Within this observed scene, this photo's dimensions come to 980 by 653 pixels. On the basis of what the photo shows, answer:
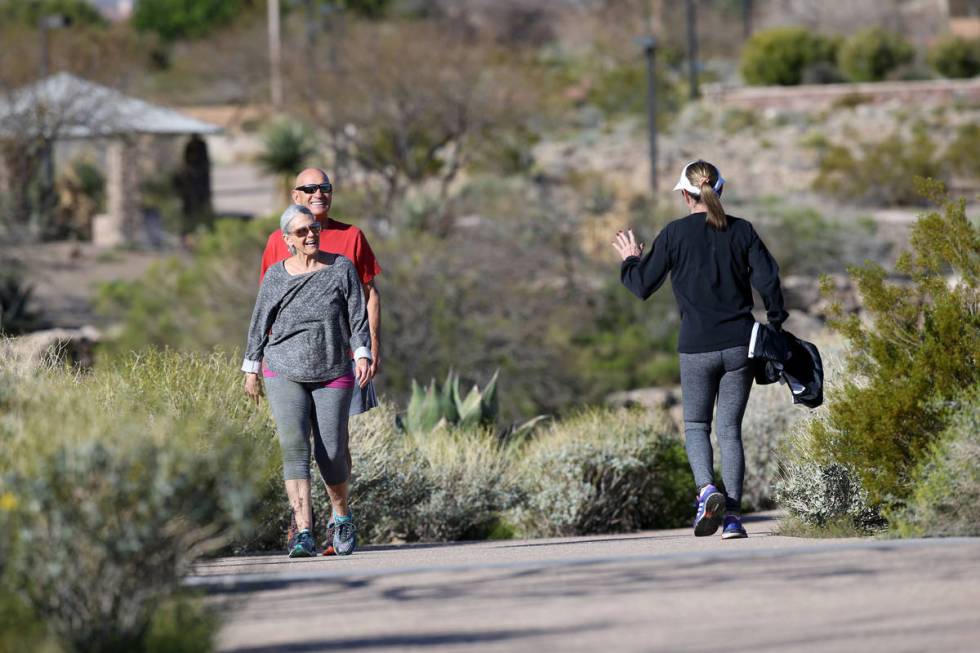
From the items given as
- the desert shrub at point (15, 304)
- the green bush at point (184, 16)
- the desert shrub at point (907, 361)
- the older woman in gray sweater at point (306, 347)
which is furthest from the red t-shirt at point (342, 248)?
the green bush at point (184, 16)

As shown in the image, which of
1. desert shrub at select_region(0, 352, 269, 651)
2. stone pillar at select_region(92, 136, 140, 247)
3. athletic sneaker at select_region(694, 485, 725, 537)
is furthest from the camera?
stone pillar at select_region(92, 136, 140, 247)

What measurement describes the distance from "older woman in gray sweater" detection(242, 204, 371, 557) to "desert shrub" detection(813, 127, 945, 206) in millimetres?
34880

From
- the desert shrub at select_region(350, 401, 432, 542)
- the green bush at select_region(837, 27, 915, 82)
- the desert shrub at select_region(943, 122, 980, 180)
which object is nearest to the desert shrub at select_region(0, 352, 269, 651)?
the desert shrub at select_region(350, 401, 432, 542)

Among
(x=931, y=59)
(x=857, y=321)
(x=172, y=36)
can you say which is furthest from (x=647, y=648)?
(x=172, y=36)

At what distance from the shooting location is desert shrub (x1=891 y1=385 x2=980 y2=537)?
6.73 metres

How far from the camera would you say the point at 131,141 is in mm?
37562

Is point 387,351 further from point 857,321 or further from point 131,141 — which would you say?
point 857,321

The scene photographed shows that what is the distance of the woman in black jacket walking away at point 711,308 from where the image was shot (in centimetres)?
776

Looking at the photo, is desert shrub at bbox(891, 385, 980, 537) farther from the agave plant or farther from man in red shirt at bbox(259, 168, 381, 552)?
the agave plant

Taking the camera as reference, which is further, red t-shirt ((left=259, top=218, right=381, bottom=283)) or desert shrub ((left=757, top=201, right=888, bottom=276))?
desert shrub ((left=757, top=201, right=888, bottom=276))

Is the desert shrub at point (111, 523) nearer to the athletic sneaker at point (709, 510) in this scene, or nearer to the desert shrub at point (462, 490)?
the athletic sneaker at point (709, 510)

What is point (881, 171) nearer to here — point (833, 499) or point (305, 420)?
point (833, 499)

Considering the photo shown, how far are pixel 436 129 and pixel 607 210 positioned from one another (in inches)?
324

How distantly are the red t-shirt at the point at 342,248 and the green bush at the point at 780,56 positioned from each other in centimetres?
4622
